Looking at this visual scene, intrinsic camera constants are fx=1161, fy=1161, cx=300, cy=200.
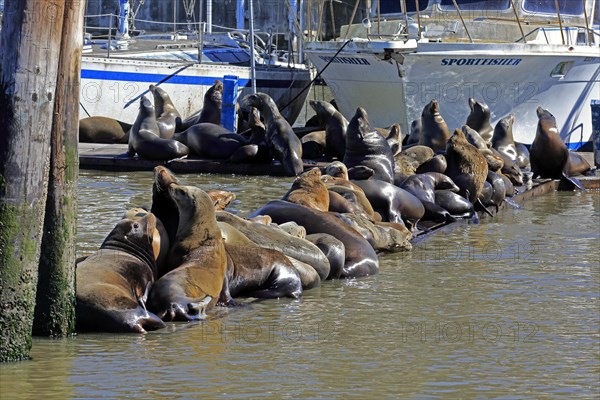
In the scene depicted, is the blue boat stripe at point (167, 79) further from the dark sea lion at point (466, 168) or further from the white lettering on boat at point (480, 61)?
the dark sea lion at point (466, 168)

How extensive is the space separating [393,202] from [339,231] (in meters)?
2.20

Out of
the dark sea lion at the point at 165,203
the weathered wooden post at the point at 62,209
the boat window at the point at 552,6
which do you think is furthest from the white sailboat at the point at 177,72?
the weathered wooden post at the point at 62,209

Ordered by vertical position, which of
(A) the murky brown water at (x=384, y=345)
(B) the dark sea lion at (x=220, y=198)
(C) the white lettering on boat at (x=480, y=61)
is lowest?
(A) the murky brown water at (x=384, y=345)

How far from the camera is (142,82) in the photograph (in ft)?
69.3

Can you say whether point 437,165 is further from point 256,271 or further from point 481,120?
point 256,271

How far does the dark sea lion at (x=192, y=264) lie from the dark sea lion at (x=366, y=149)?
5.29 meters

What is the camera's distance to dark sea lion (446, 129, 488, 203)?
12430mm

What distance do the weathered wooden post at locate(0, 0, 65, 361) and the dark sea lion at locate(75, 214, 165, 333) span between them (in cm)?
70

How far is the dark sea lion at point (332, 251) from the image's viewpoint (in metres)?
8.11

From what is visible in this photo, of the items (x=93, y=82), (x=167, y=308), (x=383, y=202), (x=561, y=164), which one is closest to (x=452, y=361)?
(x=167, y=308)

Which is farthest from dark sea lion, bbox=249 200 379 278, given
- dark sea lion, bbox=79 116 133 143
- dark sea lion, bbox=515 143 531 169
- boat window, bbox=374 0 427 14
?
boat window, bbox=374 0 427 14

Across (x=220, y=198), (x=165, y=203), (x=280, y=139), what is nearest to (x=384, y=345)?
(x=165, y=203)

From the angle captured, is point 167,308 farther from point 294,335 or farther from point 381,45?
point 381,45

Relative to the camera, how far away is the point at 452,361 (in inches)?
231
